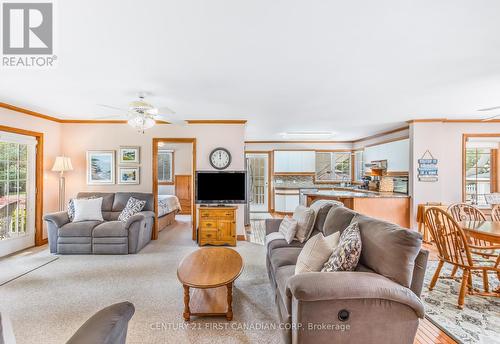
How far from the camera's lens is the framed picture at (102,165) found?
4.84 metres

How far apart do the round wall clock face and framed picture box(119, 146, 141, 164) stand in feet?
5.20

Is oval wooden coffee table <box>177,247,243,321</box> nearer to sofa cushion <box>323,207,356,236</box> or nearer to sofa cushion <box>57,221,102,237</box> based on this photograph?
sofa cushion <box>323,207,356,236</box>

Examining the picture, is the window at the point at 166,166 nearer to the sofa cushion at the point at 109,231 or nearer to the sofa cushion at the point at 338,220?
the sofa cushion at the point at 109,231

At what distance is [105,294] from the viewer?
8.59 feet

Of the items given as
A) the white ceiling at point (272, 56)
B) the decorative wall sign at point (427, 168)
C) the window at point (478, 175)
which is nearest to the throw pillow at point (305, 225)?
the white ceiling at point (272, 56)

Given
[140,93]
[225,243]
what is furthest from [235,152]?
[140,93]

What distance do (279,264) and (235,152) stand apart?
2879 mm

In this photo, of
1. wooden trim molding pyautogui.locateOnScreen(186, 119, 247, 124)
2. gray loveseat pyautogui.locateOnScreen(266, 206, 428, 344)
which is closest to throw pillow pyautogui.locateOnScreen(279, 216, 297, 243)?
gray loveseat pyautogui.locateOnScreen(266, 206, 428, 344)

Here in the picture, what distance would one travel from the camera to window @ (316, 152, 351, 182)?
7.72 meters

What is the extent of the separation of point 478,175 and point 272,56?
18.4ft

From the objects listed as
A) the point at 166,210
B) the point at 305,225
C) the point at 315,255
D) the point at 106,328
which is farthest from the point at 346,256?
the point at 166,210

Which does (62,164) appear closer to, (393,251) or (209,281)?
(209,281)

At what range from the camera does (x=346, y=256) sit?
1.73 m

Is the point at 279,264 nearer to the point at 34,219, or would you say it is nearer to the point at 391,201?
the point at 391,201
